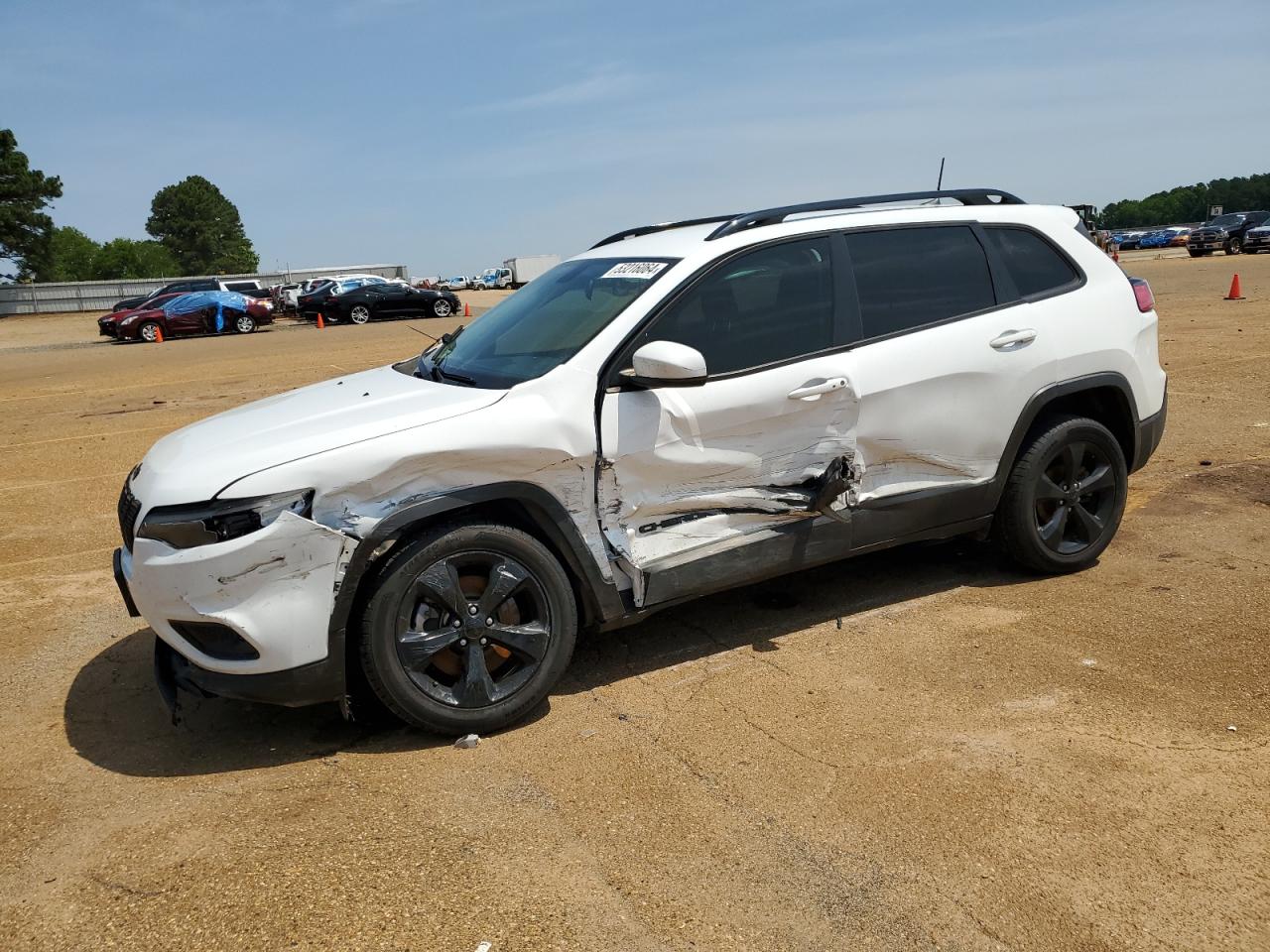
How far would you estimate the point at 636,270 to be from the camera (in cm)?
441

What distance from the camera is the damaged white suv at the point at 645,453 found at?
3518mm

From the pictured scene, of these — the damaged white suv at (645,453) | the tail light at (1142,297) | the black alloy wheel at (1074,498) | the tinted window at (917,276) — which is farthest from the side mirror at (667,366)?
the tail light at (1142,297)

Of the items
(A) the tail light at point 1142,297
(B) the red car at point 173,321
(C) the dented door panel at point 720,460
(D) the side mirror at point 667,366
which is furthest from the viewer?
(B) the red car at point 173,321

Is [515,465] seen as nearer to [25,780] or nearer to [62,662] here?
[25,780]

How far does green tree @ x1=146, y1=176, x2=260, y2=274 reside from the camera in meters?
135

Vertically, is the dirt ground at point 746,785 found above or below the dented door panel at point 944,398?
below

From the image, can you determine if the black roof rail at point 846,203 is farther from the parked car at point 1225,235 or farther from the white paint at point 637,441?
the parked car at point 1225,235

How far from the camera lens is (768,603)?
16.5 ft

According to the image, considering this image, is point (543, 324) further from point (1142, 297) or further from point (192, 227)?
point (192, 227)

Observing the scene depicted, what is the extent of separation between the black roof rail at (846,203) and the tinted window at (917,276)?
20cm

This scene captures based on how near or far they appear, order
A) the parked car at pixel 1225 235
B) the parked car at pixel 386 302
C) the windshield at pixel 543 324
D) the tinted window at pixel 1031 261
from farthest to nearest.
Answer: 1. the parked car at pixel 1225 235
2. the parked car at pixel 386 302
3. the tinted window at pixel 1031 261
4. the windshield at pixel 543 324

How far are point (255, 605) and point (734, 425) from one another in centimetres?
191

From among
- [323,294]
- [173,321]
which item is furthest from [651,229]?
[323,294]

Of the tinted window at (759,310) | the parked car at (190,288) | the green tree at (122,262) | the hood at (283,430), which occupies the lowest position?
the hood at (283,430)
